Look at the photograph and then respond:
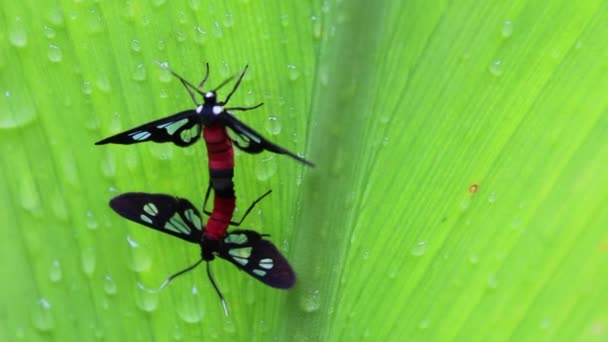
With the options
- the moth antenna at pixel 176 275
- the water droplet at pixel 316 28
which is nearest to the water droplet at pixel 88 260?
the moth antenna at pixel 176 275

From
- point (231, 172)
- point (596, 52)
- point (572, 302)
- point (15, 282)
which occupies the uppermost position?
point (596, 52)

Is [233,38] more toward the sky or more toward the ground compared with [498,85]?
more toward the sky

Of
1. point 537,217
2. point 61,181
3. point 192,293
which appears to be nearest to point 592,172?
point 537,217

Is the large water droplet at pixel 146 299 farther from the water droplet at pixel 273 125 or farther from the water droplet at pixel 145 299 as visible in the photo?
the water droplet at pixel 273 125

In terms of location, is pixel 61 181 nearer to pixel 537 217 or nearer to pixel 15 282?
pixel 15 282

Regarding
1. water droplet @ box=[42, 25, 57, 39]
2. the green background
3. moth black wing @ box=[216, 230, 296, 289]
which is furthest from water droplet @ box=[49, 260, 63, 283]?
water droplet @ box=[42, 25, 57, 39]

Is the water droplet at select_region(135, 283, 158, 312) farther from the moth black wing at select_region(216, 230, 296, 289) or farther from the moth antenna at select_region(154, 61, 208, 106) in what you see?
the moth antenna at select_region(154, 61, 208, 106)

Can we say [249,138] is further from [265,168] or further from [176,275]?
[176,275]

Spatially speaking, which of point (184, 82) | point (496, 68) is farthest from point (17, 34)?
point (496, 68)
